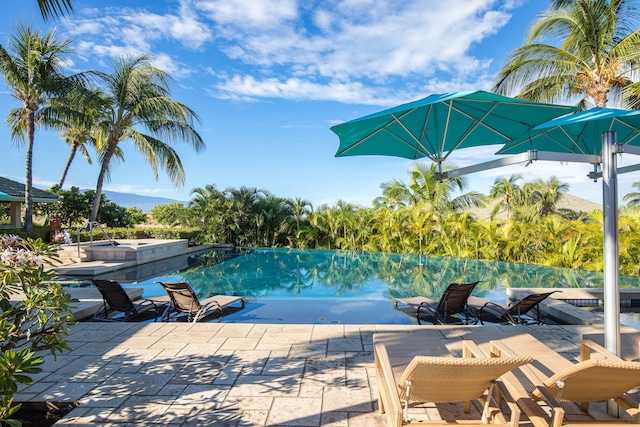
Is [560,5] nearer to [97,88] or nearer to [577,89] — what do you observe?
[577,89]

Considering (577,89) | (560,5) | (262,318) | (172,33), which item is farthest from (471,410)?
(172,33)

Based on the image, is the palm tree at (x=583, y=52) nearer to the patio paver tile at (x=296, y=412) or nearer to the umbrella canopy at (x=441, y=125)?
the umbrella canopy at (x=441, y=125)

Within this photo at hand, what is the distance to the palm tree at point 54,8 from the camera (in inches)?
163

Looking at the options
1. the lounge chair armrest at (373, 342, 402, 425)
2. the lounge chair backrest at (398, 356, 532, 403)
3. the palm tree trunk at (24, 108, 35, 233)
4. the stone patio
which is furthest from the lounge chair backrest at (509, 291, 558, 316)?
the palm tree trunk at (24, 108, 35, 233)

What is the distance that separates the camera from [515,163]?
9.41 feet

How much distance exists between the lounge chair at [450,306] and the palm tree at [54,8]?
5935 millimetres

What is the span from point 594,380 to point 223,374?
2893 millimetres

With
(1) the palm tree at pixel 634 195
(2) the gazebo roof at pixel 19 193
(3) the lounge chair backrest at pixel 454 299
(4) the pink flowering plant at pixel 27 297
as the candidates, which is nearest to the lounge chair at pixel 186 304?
(4) the pink flowering plant at pixel 27 297

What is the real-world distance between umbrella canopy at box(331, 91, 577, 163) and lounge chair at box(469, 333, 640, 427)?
2261 mm

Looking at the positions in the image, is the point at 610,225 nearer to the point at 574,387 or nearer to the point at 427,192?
the point at 574,387

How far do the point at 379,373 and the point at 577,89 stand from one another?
1341 cm

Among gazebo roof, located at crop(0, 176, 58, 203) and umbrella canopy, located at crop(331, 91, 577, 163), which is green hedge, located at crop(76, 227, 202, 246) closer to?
gazebo roof, located at crop(0, 176, 58, 203)

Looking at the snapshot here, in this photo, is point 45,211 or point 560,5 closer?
point 560,5

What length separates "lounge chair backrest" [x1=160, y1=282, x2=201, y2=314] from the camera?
579 centimetres
